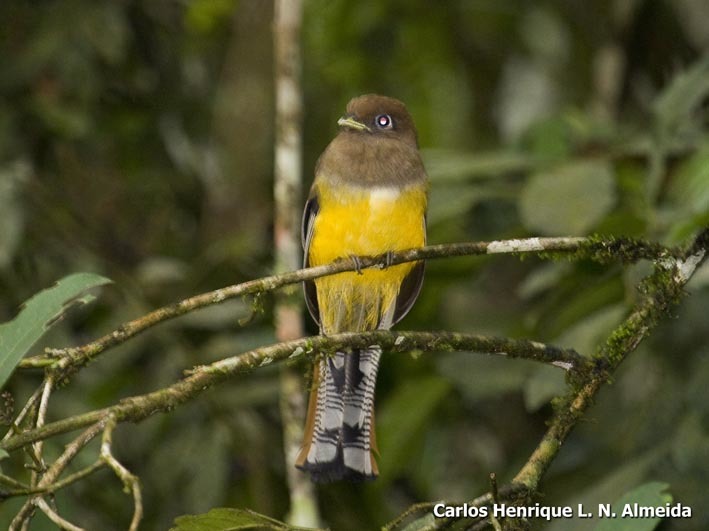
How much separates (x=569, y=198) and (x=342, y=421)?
1.06 m

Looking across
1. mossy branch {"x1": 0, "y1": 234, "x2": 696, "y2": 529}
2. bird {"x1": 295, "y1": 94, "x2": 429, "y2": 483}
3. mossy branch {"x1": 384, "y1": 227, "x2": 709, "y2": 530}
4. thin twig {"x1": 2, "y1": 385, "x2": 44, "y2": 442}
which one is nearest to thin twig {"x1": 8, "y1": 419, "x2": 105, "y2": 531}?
mossy branch {"x1": 0, "y1": 234, "x2": 696, "y2": 529}

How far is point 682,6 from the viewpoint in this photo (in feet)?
19.5

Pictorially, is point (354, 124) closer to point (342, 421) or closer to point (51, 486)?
point (342, 421)

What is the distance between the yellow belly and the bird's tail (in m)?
0.26

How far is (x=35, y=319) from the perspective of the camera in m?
2.19

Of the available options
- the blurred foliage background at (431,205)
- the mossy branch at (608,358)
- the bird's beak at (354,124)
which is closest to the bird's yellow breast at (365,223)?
the blurred foliage background at (431,205)

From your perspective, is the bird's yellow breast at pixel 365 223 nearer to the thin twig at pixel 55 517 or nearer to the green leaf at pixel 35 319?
the green leaf at pixel 35 319

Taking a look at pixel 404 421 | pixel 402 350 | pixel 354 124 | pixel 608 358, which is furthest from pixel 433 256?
pixel 404 421

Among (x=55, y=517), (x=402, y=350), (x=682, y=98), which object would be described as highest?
(x=682, y=98)

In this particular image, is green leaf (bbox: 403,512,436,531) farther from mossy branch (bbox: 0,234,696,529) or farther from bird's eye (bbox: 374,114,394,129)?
bird's eye (bbox: 374,114,394,129)

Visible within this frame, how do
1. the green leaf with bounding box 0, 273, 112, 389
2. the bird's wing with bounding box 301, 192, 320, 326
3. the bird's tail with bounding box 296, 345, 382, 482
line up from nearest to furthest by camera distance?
the green leaf with bounding box 0, 273, 112, 389, the bird's tail with bounding box 296, 345, 382, 482, the bird's wing with bounding box 301, 192, 320, 326

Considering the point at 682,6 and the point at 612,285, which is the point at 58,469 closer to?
the point at 612,285

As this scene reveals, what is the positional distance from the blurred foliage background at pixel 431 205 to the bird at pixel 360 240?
0.19 meters

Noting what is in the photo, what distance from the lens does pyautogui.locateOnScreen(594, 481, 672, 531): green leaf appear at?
7.18 feet
